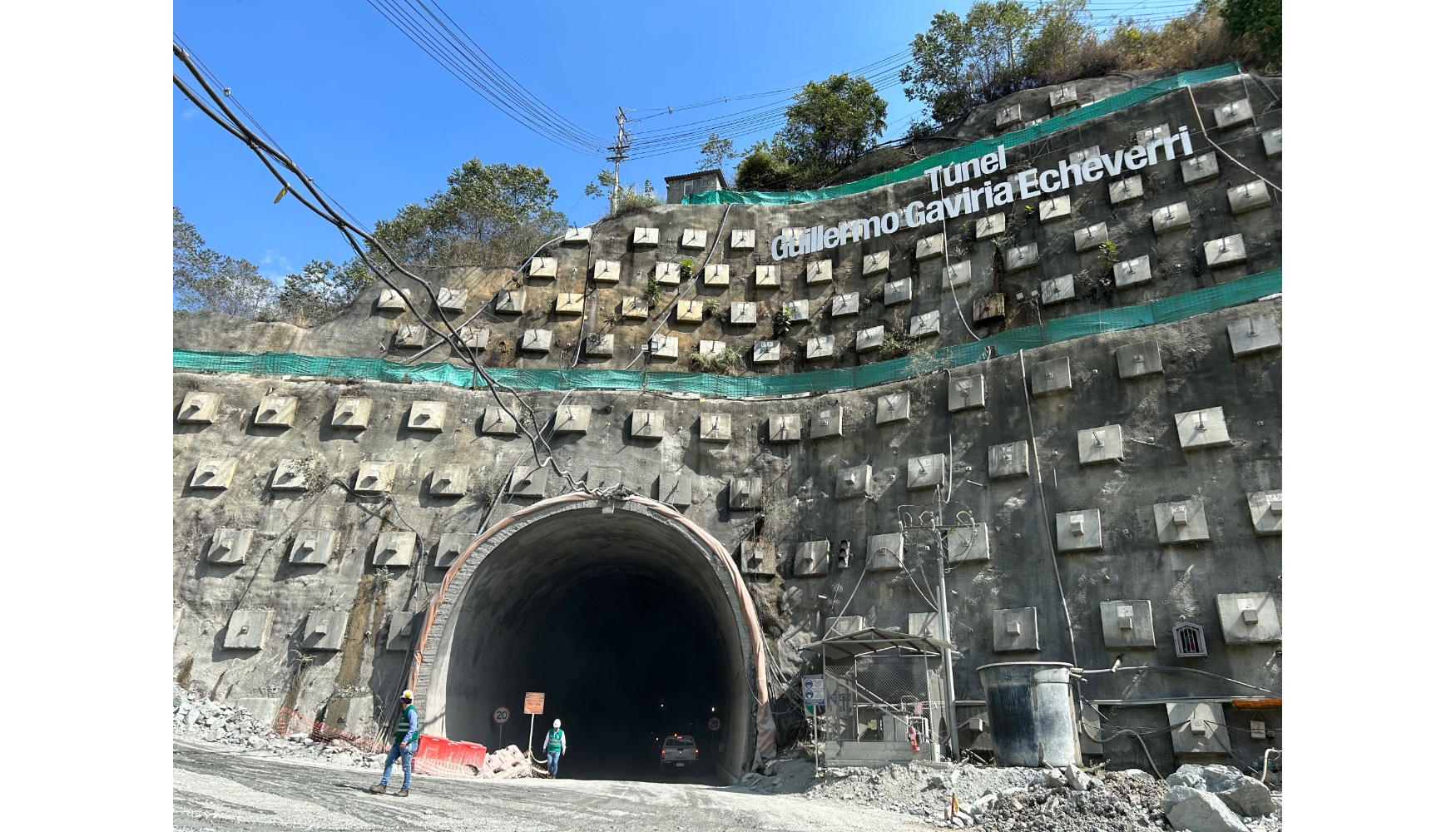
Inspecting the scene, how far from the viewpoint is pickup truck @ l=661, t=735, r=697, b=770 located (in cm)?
3100

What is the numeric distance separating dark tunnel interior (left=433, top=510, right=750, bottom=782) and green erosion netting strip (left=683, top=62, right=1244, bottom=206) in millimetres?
13428

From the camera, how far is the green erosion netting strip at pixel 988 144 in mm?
25031

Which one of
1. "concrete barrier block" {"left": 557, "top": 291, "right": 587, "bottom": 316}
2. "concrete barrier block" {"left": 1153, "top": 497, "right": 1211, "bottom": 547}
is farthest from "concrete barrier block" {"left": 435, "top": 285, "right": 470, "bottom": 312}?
"concrete barrier block" {"left": 1153, "top": 497, "right": 1211, "bottom": 547}

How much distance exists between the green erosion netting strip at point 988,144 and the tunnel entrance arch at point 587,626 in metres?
13.4

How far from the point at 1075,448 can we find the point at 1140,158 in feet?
34.2

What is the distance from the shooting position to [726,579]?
20109mm

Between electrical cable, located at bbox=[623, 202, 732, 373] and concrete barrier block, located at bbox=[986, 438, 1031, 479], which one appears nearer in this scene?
concrete barrier block, located at bbox=[986, 438, 1031, 479]

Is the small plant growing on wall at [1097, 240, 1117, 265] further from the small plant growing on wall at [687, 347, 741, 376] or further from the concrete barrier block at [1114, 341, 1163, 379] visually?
the small plant growing on wall at [687, 347, 741, 376]

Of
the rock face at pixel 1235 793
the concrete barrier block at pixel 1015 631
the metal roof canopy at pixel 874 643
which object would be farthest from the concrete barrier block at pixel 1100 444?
the rock face at pixel 1235 793

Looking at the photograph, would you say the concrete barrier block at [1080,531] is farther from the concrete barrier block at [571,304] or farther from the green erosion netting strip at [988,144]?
the concrete barrier block at [571,304]

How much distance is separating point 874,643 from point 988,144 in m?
17.7

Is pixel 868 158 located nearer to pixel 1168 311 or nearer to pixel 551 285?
pixel 551 285

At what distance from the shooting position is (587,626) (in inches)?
1332
